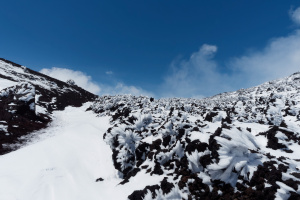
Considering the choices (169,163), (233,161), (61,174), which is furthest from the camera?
(61,174)

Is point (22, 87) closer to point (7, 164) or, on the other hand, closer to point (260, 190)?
point (7, 164)

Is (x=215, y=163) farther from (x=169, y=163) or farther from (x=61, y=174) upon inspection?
(x=61, y=174)

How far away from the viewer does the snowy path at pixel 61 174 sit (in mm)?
10095

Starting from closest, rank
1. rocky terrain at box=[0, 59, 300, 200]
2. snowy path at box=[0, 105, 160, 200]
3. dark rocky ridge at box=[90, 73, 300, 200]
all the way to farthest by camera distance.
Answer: dark rocky ridge at box=[90, 73, 300, 200]
rocky terrain at box=[0, 59, 300, 200]
snowy path at box=[0, 105, 160, 200]

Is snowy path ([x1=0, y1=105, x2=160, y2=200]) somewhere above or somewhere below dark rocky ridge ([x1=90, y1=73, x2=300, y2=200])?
below

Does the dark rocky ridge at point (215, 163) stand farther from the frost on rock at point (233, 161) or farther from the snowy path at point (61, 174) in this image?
the snowy path at point (61, 174)

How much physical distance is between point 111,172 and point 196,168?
6.99 meters

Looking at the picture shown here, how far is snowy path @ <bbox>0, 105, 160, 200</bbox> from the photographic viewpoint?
10.1 m

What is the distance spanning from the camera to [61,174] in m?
12.1

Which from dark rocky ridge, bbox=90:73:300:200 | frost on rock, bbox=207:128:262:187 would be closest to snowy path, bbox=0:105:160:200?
dark rocky ridge, bbox=90:73:300:200

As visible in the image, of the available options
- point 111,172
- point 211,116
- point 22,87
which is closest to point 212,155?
point 111,172

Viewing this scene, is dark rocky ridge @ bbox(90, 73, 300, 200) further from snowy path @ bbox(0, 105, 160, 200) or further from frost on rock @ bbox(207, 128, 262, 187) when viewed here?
snowy path @ bbox(0, 105, 160, 200)

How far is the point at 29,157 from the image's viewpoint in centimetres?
1408

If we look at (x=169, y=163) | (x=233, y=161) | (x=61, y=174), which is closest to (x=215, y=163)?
(x=233, y=161)
